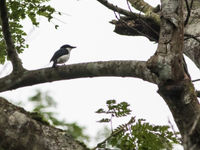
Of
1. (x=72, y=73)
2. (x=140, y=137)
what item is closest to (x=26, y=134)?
(x=140, y=137)

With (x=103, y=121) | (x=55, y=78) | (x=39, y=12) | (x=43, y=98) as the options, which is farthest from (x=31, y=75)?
(x=43, y=98)

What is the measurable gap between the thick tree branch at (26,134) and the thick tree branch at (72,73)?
3.74 ft

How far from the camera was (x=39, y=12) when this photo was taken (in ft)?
15.5

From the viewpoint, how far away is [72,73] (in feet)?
14.5

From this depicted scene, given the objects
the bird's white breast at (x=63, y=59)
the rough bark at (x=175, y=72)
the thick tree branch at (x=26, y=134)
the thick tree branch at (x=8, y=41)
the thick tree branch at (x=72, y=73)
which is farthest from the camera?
the bird's white breast at (x=63, y=59)

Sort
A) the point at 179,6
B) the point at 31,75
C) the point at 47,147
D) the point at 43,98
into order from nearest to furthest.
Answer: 1. the point at 47,147
2. the point at 179,6
3. the point at 31,75
4. the point at 43,98

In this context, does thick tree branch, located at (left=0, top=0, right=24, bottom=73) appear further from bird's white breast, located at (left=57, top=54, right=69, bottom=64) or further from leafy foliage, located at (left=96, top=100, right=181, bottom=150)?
bird's white breast, located at (left=57, top=54, right=69, bottom=64)

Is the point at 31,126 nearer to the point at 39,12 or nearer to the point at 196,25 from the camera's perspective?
the point at 39,12

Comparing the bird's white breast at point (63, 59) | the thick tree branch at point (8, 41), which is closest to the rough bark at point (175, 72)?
the thick tree branch at point (8, 41)

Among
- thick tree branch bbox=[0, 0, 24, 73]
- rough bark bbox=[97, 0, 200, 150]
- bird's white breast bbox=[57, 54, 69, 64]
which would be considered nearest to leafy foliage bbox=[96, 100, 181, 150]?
rough bark bbox=[97, 0, 200, 150]

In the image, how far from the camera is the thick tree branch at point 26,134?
277 cm

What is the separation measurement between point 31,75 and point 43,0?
91 cm

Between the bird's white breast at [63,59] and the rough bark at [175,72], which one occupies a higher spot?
the bird's white breast at [63,59]

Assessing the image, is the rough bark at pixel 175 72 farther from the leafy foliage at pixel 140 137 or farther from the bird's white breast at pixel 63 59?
the bird's white breast at pixel 63 59
